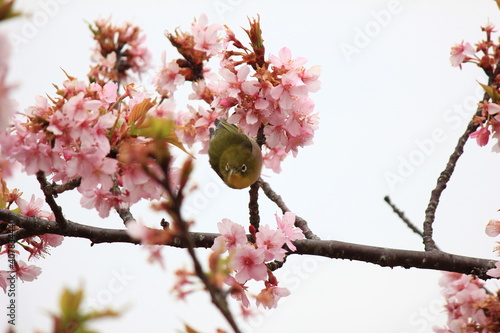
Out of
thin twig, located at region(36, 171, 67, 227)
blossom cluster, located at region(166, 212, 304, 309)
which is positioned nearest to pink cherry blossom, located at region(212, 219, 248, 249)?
blossom cluster, located at region(166, 212, 304, 309)

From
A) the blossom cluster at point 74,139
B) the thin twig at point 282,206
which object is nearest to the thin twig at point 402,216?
the thin twig at point 282,206

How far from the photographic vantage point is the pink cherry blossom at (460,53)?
3246mm

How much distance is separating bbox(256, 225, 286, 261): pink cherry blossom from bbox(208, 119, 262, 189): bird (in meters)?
0.75

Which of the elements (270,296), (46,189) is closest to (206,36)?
(46,189)

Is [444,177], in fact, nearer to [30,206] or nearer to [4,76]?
[30,206]

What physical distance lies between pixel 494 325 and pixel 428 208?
0.88 m

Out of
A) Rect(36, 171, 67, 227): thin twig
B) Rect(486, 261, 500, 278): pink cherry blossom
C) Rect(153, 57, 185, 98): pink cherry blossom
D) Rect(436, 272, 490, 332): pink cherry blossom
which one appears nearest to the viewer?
Rect(36, 171, 67, 227): thin twig

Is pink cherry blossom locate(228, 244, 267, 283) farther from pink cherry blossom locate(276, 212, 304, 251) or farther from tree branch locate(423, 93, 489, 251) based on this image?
tree branch locate(423, 93, 489, 251)

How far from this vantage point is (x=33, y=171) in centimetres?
204

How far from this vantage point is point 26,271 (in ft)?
8.79

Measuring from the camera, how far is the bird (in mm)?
3189

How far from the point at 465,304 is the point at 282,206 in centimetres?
115

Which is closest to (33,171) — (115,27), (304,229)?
(304,229)

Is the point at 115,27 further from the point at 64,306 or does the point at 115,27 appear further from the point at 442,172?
the point at 64,306
